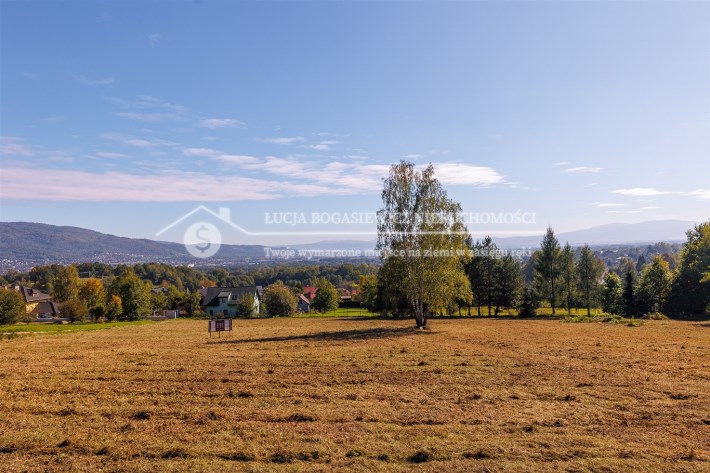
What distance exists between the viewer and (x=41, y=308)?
9662 cm

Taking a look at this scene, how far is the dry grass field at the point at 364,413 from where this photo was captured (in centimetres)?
862

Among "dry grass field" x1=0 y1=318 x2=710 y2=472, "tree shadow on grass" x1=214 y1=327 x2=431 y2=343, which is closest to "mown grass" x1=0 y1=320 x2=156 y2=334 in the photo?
"tree shadow on grass" x1=214 y1=327 x2=431 y2=343

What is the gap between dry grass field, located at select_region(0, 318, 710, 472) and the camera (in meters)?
8.62

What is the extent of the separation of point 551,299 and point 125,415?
6320cm

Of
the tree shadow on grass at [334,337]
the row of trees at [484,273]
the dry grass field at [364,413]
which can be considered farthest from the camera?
the row of trees at [484,273]

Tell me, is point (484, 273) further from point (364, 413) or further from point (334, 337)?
point (364, 413)

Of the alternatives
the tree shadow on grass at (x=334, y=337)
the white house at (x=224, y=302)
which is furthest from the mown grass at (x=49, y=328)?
the tree shadow on grass at (x=334, y=337)

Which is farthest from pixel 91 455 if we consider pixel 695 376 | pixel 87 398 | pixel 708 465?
pixel 695 376

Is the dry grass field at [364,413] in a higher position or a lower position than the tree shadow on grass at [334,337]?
higher

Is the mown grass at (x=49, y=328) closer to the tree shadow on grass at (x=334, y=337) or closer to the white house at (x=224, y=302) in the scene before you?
the white house at (x=224, y=302)

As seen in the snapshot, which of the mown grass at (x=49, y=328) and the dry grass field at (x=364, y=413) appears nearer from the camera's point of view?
the dry grass field at (x=364, y=413)

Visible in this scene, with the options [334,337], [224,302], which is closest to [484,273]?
[334,337]

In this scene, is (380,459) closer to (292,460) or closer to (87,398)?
(292,460)

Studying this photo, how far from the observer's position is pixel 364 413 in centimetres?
1173
